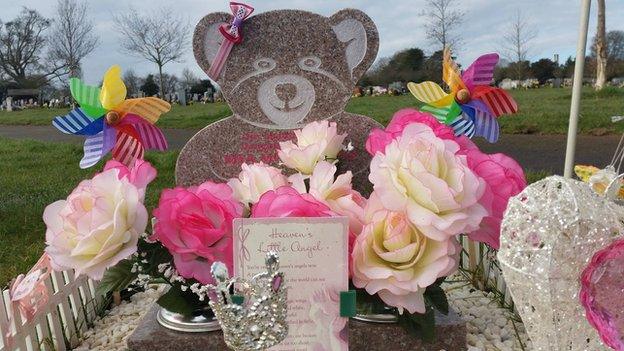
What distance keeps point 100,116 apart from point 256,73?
0.81 meters

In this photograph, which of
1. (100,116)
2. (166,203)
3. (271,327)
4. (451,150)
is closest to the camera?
(271,327)

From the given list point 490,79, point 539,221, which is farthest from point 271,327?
point 490,79

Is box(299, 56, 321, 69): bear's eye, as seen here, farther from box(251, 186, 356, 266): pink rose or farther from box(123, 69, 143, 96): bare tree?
box(123, 69, 143, 96): bare tree

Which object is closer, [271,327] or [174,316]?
[271,327]

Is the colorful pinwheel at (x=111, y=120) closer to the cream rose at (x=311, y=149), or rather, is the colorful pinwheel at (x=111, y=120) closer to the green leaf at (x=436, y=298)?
the cream rose at (x=311, y=149)

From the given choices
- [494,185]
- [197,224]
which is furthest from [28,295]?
[494,185]

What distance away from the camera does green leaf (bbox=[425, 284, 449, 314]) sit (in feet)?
5.89

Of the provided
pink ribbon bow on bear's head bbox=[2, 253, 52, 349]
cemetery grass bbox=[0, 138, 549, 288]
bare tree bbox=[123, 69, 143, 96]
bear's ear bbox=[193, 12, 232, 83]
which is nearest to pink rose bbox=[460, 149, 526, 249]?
pink ribbon bow on bear's head bbox=[2, 253, 52, 349]

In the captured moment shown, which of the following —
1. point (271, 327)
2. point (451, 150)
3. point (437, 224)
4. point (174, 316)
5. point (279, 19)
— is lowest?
point (174, 316)

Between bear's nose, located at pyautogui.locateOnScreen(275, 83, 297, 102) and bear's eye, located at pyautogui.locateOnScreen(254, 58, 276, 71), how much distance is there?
102mm

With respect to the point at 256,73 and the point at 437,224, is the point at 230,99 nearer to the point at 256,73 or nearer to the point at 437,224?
the point at 256,73

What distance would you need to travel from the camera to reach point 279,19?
3102 mm

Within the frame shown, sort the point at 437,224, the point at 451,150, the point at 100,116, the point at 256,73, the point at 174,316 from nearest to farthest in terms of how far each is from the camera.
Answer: the point at 437,224
the point at 451,150
the point at 174,316
the point at 100,116
the point at 256,73

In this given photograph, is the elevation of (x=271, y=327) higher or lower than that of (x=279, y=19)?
lower
